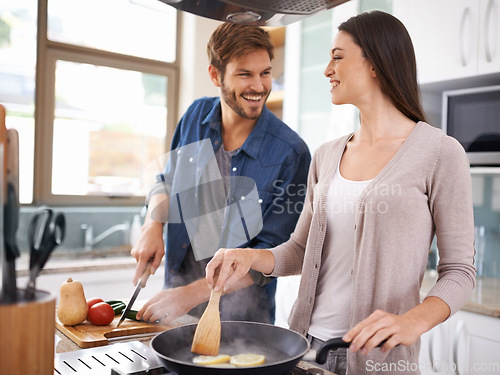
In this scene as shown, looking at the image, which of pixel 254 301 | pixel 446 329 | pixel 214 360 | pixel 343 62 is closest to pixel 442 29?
pixel 343 62

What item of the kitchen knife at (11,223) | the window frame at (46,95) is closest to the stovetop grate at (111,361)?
the kitchen knife at (11,223)

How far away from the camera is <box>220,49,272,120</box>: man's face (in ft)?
5.17

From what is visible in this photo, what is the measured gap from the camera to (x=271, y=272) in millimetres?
1326

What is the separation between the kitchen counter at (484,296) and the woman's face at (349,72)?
1027mm

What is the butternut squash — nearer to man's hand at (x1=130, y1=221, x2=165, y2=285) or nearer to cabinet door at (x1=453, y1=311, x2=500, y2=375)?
man's hand at (x1=130, y1=221, x2=165, y2=285)

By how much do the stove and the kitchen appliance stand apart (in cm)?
139

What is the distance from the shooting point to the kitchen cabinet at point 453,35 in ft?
6.53

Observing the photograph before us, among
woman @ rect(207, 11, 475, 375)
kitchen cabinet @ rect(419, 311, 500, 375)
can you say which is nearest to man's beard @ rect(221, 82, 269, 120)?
woman @ rect(207, 11, 475, 375)

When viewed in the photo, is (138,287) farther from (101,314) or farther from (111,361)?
(111,361)

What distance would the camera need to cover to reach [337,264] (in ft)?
4.12

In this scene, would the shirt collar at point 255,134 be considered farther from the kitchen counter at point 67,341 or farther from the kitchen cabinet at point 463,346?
the kitchen cabinet at point 463,346

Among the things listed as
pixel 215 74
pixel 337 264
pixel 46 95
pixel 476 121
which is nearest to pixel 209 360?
pixel 337 264

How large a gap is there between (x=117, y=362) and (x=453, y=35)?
6.20 feet

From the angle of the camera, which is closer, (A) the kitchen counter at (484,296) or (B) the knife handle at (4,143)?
(B) the knife handle at (4,143)
